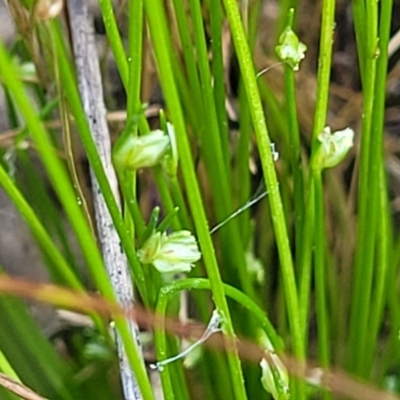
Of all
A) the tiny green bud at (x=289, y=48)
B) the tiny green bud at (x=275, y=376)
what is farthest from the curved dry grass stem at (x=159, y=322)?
the tiny green bud at (x=289, y=48)

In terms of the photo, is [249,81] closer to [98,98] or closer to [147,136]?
[147,136]

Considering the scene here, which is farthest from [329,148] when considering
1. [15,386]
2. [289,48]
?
[15,386]

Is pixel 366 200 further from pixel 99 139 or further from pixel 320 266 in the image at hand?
pixel 99 139

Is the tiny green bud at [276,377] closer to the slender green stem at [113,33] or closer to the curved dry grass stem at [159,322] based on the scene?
the curved dry grass stem at [159,322]

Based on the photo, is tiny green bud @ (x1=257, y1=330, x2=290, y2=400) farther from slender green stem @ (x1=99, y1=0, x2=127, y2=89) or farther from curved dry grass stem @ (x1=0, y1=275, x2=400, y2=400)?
slender green stem @ (x1=99, y1=0, x2=127, y2=89)

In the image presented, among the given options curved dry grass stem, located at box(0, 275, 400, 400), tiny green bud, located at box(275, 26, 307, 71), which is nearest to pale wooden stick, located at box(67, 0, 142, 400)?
curved dry grass stem, located at box(0, 275, 400, 400)

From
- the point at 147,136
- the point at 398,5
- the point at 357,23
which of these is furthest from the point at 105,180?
the point at 398,5
